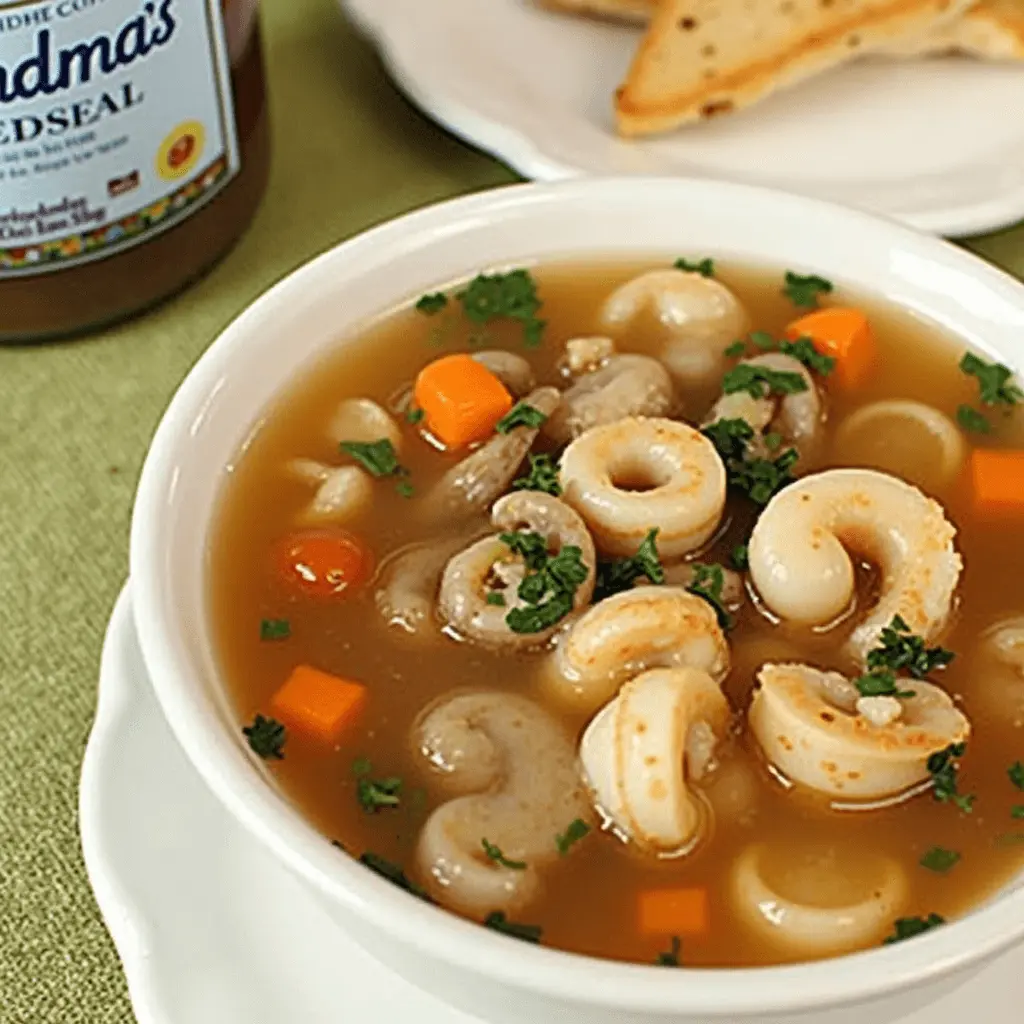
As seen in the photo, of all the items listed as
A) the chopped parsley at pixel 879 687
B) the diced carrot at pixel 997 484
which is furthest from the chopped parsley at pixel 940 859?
the diced carrot at pixel 997 484

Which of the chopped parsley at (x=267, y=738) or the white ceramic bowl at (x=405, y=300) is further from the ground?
the white ceramic bowl at (x=405, y=300)

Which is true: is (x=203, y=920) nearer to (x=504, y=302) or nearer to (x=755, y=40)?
(x=504, y=302)

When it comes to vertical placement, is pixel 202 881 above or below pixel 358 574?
below

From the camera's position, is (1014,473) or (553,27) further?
(553,27)

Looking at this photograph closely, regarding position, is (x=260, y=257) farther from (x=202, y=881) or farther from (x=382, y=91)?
A: (x=202, y=881)

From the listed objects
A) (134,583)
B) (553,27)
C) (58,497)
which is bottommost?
(58,497)

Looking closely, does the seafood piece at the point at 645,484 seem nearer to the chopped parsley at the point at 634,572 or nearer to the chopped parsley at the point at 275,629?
the chopped parsley at the point at 634,572

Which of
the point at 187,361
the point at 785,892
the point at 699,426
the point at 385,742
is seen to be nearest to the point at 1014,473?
the point at 699,426

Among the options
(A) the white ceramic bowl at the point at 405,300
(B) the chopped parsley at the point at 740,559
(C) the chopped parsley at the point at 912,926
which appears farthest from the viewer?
(B) the chopped parsley at the point at 740,559

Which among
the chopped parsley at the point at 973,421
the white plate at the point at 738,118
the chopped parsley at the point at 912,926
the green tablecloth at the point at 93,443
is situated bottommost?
the green tablecloth at the point at 93,443
